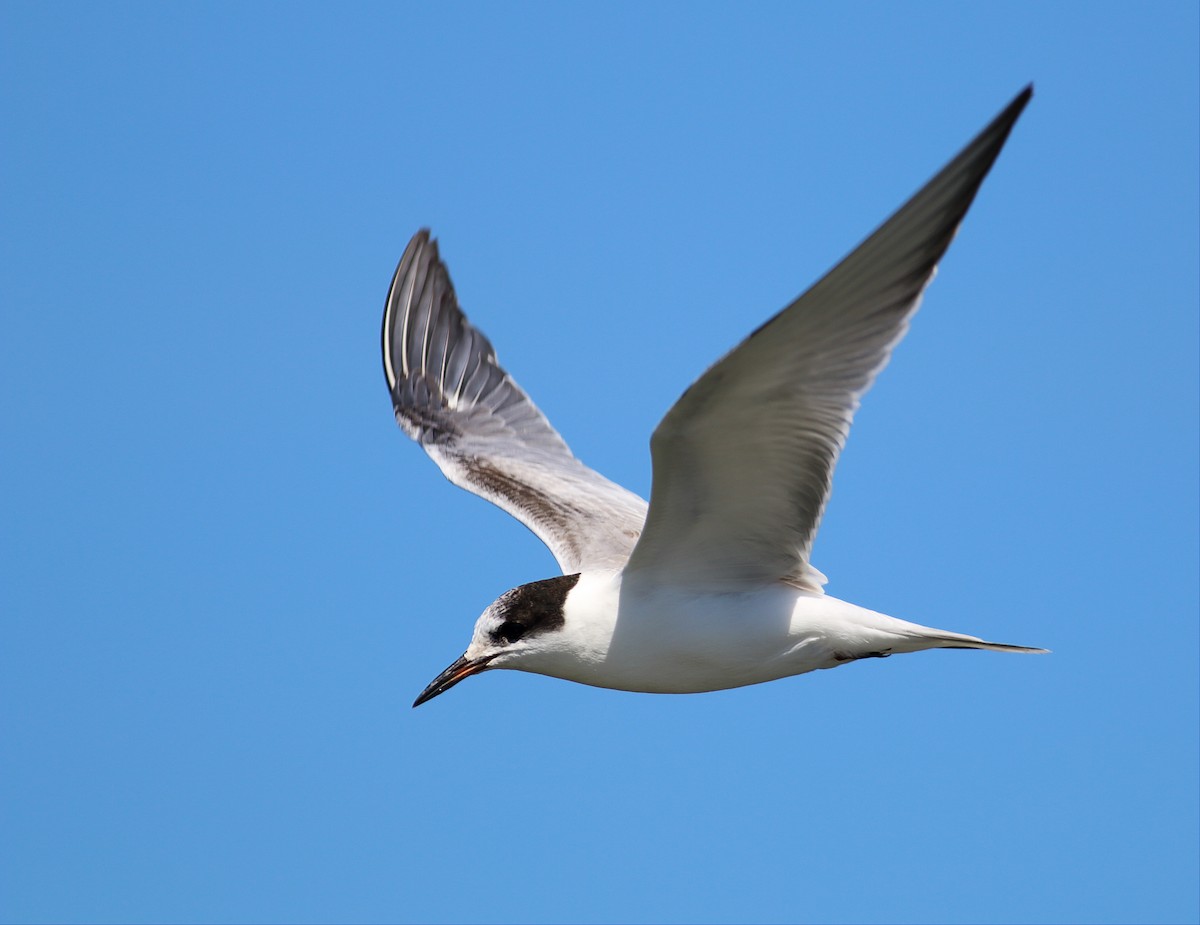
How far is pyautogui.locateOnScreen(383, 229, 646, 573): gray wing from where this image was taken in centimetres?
817

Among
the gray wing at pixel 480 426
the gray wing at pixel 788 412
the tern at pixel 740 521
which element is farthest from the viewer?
the gray wing at pixel 480 426

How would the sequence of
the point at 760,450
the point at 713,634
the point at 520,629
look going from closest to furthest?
the point at 760,450
the point at 713,634
the point at 520,629

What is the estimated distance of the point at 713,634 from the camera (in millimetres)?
6457

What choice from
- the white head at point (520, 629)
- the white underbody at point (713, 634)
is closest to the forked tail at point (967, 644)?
the white underbody at point (713, 634)

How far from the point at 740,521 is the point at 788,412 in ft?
2.50

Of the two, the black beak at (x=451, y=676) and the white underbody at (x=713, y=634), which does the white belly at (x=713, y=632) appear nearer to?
the white underbody at (x=713, y=634)

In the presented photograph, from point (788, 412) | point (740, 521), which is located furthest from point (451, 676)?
point (788, 412)

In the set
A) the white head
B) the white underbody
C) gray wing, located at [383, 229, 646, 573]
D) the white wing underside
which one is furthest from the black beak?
gray wing, located at [383, 229, 646, 573]

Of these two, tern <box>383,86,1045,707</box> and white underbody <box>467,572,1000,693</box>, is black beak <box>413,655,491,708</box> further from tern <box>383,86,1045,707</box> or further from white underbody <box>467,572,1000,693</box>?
white underbody <box>467,572,1000,693</box>

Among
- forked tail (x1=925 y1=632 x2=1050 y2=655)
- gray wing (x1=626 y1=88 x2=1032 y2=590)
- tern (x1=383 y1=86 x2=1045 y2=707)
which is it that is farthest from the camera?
forked tail (x1=925 y1=632 x2=1050 y2=655)

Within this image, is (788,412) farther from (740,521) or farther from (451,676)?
(451,676)

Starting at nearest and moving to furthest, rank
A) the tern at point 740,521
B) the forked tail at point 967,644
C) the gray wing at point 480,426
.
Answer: the tern at point 740,521
the forked tail at point 967,644
the gray wing at point 480,426

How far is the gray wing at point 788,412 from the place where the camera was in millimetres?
4863

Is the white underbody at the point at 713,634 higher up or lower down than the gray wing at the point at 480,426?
lower down
